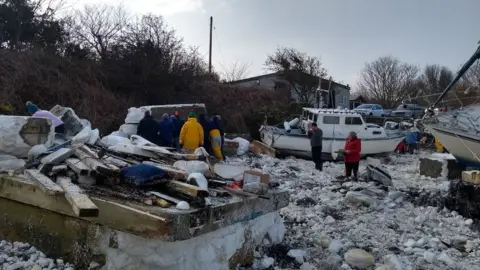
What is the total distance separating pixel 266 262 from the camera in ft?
15.4

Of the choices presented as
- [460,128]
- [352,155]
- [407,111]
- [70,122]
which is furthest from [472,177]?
[407,111]

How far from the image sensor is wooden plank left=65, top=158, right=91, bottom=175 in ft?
15.0

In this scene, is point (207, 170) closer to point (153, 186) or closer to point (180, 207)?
point (153, 186)

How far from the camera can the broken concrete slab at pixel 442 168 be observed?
37.4ft

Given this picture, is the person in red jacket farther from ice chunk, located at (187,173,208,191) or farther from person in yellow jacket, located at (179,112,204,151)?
ice chunk, located at (187,173,208,191)

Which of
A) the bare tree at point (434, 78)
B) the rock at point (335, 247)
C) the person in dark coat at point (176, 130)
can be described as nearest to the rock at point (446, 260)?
the rock at point (335, 247)

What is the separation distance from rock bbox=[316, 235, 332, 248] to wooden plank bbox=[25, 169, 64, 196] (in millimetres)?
3135

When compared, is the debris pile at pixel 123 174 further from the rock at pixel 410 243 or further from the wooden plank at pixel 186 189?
the rock at pixel 410 243

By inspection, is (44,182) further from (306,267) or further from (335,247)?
(335,247)

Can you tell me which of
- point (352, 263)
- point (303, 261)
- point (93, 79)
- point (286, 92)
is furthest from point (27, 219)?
point (286, 92)

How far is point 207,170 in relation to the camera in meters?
5.28

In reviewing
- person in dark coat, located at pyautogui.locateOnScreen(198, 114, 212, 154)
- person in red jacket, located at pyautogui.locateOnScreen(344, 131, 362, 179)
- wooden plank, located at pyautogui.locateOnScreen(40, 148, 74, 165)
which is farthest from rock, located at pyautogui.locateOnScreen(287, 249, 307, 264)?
person in dark coat, located at pyautogui.locateOnScreen(198, 114, 212, 154)

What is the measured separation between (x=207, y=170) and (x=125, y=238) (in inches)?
65.8

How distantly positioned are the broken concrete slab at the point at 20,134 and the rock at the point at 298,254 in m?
3.54
